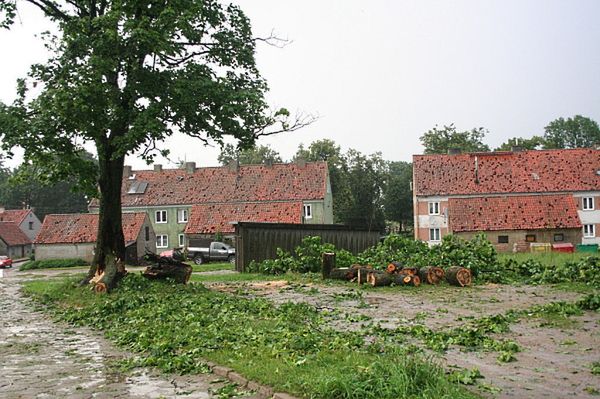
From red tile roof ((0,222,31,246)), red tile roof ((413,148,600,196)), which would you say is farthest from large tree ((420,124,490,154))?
red tile roof ((0,222,31,246))

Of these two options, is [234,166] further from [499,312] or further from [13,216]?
[499,312]

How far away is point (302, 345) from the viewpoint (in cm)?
1040

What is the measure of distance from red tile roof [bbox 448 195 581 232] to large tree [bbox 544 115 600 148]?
70745 millimetres

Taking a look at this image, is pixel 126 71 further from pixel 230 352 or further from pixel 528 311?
pixel 528 311

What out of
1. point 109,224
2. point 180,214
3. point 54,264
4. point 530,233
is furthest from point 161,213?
point 109,224

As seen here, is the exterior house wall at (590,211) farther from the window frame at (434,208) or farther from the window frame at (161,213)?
the window frame at (161,213)

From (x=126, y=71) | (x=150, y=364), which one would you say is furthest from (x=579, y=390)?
(x=126, y=71)

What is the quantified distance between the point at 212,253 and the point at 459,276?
106 feet

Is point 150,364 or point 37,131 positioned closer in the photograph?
point 150,364

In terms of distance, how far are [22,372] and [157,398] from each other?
3.62 m

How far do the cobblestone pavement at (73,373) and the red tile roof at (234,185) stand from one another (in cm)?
5251

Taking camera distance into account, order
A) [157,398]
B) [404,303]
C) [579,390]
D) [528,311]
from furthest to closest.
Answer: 1. [404,303]
2. [528,311]
3. [157,398]
4. [579,390]

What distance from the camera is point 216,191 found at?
230ft

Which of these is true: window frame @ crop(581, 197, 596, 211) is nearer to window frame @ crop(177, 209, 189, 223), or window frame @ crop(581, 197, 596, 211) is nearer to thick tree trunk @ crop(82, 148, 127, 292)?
window frame @ crop(177, 209, 189, 223)
